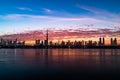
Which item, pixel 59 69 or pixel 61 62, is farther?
pixel 61 62

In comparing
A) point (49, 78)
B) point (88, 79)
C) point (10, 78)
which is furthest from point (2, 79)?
point (88, 79)

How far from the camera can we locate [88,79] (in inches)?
953

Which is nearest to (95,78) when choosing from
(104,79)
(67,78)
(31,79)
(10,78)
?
(104,79)

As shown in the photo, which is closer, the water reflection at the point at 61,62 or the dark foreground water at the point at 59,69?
the dark foreground water at the point at 59,69

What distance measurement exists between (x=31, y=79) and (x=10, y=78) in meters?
2.82

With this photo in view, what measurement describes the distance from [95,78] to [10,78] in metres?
10.3

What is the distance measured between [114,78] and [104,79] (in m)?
1.60

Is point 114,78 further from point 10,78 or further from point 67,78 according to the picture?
point 10,78

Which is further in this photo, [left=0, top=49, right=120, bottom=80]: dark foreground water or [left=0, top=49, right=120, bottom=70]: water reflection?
[left=0, top=49, right=120, bottom=70]: water reflection

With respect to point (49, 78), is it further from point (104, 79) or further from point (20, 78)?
point (104, 79)

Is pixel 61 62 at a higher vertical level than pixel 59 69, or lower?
lower

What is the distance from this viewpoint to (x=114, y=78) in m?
25.1

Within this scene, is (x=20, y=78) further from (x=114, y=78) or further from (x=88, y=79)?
(x=114, y=78)

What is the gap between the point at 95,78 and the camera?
24859 millimetres
